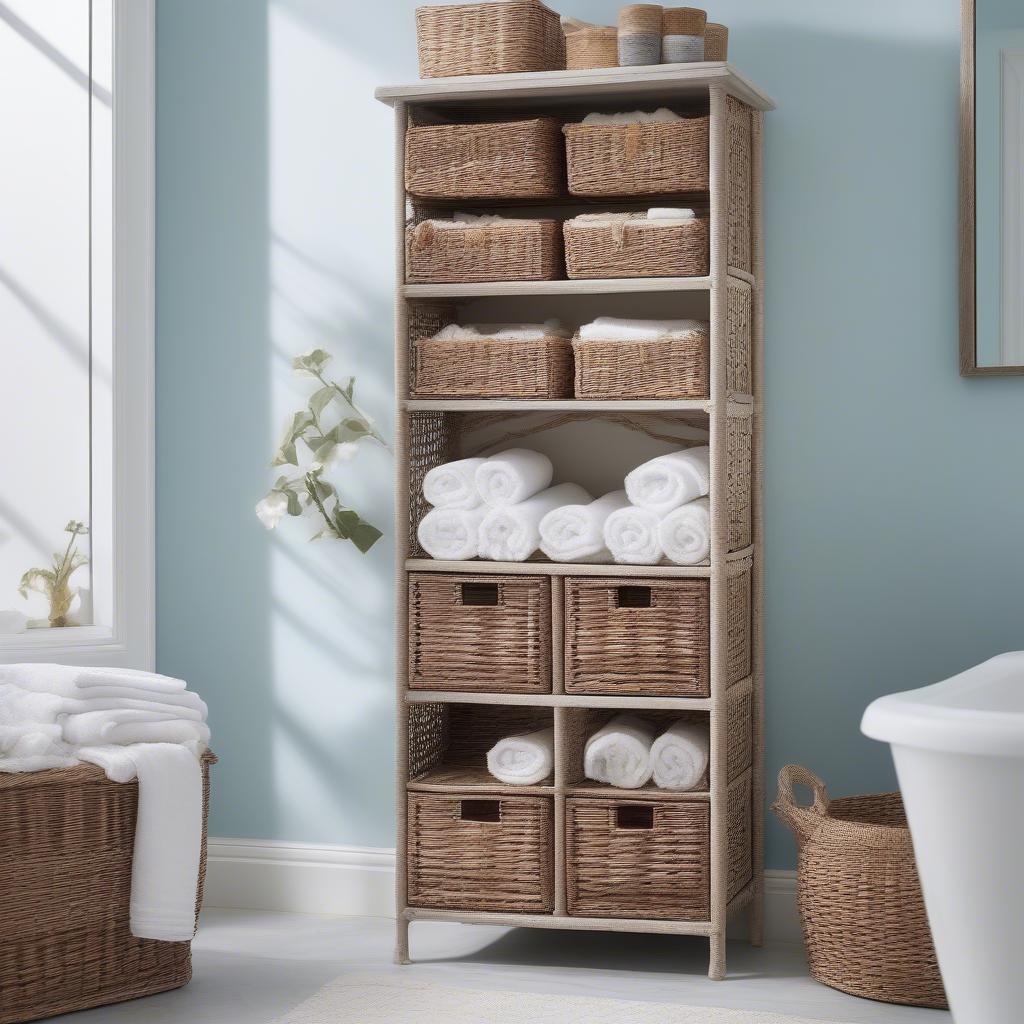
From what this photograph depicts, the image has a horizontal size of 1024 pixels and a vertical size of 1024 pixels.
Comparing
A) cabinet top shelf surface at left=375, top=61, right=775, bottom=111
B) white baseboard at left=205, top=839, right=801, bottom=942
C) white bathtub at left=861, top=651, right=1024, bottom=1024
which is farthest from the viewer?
white baseboard at left=205, top=839, right=801, bottom=942

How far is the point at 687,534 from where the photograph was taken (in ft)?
9.51

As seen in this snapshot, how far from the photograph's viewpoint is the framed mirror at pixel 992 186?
3.05m

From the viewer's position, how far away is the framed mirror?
3.05 m

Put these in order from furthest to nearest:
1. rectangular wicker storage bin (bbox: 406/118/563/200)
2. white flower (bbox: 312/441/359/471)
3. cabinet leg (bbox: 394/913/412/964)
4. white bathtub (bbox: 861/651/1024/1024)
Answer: white flower (bbox: 312/441/359/471) → cabinet leg (bbox: 394/913/412/964) → rectangular wicker storage bin (bbox: 406/118/563/200) → white bathtub (bbox: 861/651/1024/1024)

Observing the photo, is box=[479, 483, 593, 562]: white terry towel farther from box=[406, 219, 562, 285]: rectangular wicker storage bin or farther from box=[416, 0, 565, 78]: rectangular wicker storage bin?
box=[416, 0, 565, 78]: rectangular wicker storage bin

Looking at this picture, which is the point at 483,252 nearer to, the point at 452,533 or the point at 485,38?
the point at 485,38

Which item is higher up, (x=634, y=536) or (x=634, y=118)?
(x=634, y=118)

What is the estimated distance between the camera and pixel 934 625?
3148 millimetres

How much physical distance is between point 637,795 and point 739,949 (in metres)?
0.48

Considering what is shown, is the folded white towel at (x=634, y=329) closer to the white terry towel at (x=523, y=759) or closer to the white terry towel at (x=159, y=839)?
the white terry towel at (x=523, y=759)

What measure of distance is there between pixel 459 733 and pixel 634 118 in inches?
55.2

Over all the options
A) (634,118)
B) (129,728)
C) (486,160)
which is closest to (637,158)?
(634,118)

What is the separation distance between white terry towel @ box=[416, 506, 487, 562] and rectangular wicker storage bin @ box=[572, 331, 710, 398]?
0.33 m

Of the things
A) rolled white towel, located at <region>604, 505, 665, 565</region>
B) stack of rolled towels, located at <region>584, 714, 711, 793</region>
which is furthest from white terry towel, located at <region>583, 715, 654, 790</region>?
rolled white towel, located at <region>604, 505, 665, 565</region>
